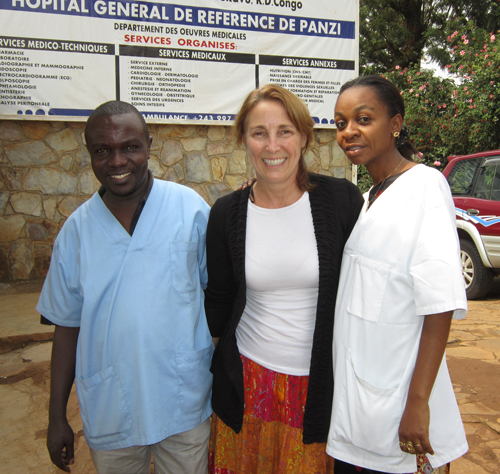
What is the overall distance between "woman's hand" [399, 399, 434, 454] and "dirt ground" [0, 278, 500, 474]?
135cm

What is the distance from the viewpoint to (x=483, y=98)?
26.7 ft

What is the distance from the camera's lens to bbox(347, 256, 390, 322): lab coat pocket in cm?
132

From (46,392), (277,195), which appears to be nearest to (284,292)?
(277,195)

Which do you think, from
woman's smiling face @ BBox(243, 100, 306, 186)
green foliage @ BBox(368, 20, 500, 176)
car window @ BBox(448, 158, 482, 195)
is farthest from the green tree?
woman's smiling face @ BBox(243, 100, 306, 186)

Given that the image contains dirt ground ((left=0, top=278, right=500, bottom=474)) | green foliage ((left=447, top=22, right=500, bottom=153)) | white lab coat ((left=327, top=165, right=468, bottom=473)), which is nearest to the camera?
white lab coat ((left=327, top=165, right=468, bottom=473))

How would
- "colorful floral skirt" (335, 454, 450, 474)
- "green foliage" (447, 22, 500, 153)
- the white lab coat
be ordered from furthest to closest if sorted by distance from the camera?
"green foliage" (447, 22, 500, 153) → "colorful floral skirt" (335, 454, 450, 474) → the white lab coat

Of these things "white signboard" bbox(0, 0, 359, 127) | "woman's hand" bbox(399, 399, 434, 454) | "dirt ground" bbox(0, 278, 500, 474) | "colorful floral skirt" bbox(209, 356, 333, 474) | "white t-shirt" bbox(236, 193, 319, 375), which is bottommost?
"dirt ground" bbox(0, 278, 500, 474)

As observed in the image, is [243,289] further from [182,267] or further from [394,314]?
[394,314]

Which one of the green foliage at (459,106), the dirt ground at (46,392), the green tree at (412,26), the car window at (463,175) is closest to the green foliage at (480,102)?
the green foliage at (459,106)

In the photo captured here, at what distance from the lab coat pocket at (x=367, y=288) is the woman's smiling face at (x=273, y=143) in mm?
454

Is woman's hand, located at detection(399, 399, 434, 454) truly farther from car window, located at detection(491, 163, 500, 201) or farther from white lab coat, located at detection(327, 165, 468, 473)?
car window, located at detection(491, 163, 500, 201)

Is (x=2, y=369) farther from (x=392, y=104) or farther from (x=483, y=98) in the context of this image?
(x=483, y=98)

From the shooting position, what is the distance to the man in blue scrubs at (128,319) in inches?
58.4

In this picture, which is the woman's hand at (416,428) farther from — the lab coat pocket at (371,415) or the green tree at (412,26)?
the green tree at (412,26)
